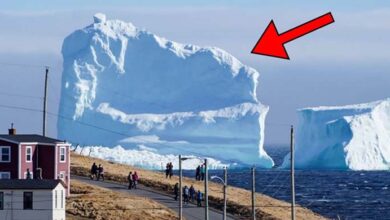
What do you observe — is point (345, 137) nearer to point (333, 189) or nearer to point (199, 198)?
point (333, 189)

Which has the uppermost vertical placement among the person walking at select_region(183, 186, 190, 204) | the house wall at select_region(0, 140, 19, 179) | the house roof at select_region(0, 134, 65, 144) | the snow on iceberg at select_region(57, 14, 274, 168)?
the snow on iceberg at select_region(57, 14, 274, 168)

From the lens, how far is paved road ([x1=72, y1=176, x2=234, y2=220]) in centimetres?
6131

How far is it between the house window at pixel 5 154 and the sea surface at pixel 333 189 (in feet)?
85.9

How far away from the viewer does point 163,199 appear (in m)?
65.7

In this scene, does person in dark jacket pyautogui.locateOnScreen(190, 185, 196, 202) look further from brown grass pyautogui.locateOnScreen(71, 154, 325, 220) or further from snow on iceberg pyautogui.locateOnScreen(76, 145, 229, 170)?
snow on iceberg pyautogui.locateOnScreen(76, 145, 229, 170)

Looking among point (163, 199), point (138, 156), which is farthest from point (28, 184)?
point (138, 156)

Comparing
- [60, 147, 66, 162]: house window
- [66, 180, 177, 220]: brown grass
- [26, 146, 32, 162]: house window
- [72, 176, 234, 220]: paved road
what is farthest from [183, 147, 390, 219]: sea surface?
[26, 146, 32, 162]: house window

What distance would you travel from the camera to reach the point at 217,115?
13975 centimetres

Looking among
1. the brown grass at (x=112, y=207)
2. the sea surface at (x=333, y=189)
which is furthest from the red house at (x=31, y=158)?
the sea surface at (x=333, y=189)

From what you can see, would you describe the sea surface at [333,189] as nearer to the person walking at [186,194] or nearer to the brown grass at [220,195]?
the brown grass at [220,195]

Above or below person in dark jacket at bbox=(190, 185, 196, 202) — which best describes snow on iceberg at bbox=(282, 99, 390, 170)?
above

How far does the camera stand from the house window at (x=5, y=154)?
6231 cm

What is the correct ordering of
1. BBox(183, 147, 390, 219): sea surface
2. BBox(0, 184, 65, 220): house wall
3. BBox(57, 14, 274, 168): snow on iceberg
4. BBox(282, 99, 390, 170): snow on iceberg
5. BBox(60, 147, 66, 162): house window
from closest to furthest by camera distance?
BBox(0, 184, 65, 220): house wall → BBox(60, 147, 66, 162): house window → BBox(183, 147, 390, 219): sea surface → BBox(282, 99, 390, 170): snow on iceberg → BBox(57, 14, 274, 168): snow on iceberg

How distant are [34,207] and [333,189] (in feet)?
228
